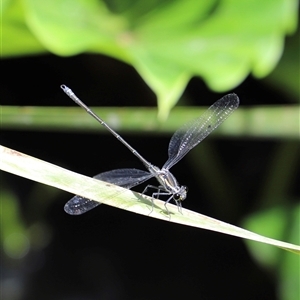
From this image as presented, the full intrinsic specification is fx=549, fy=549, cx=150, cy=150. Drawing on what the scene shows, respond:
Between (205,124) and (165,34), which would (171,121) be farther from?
(165,34)

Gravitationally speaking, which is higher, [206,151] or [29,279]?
[206,151]

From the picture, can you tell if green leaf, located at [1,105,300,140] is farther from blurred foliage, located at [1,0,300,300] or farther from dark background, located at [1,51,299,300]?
dark background, located at [1,51,299,300]

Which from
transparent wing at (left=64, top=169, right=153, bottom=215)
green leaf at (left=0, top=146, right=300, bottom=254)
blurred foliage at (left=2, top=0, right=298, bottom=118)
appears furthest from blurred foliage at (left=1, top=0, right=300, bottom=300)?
green leaf at (left=0, top=146, right=300, bottom=254)

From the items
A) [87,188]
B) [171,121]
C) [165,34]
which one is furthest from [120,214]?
[87,188]

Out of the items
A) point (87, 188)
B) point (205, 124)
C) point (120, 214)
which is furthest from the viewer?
point (120, 214)

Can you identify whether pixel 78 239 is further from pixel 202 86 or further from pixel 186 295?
pixel 202 86

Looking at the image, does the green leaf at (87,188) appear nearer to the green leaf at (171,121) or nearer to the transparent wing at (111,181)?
the transparent wing at (111,181)

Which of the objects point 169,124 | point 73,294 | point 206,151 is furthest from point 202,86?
point 73,294
